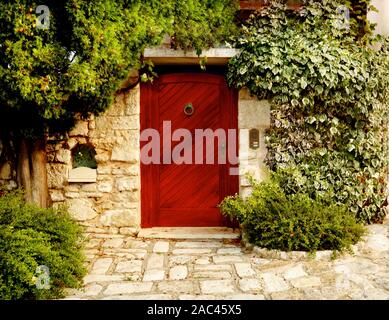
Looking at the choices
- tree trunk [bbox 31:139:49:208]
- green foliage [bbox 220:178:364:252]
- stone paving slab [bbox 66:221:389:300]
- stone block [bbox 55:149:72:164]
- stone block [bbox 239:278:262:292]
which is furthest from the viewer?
stone block [bbox 55:149:72:164]

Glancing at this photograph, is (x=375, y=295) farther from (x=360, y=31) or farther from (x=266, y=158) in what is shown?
(x=360, y=31)

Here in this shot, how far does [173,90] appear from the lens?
6863mm

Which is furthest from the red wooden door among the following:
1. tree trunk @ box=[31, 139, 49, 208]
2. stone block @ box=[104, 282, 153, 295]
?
stone block @ box=[104, 282, 153, 295]

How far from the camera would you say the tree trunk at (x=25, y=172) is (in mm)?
5965

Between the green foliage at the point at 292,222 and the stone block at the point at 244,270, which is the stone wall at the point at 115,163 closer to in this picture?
the green foliage at the point at 292,222

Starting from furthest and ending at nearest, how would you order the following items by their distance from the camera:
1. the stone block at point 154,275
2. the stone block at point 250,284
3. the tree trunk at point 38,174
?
the tree trunk at point 38,174, the stone block at point 154,275, the stone block at point 250,284

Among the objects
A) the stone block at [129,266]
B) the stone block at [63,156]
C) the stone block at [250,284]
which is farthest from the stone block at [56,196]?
the stone block at [250,284]

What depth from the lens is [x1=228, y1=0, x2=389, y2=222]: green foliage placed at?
6246 millimetres

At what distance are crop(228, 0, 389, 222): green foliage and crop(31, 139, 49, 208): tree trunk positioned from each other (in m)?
2.74

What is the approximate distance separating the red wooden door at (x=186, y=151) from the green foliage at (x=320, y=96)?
22.4 inches

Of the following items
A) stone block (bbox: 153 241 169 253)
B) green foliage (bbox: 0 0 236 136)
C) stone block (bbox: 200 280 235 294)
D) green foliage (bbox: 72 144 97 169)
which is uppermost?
green foliage (bbox: 0 0 236 136)

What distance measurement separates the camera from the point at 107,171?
657cm

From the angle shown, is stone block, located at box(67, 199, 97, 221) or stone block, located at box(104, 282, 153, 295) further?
stone block, located at box(67, 199, 97, 221)

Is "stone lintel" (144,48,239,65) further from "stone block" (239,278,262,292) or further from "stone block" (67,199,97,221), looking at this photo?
"stone block" (239,278,262,292)
